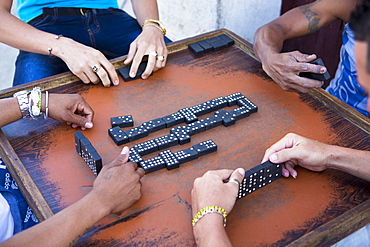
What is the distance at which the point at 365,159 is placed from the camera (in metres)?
1.69

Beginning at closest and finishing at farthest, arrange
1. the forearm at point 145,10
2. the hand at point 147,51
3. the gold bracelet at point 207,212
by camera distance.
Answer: the gold bracelet at point 207,212
the hand at point 147,51
the forearm at point 145,10

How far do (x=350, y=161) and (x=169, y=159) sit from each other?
2.51 ft

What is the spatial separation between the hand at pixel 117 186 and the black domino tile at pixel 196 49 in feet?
3.55

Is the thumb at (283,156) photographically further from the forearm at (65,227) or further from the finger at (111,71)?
the finger at (111,71)

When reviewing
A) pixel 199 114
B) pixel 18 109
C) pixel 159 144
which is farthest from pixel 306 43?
pixel 18 109

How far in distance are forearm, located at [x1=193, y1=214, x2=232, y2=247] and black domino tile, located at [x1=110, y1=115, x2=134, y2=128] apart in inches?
27.4

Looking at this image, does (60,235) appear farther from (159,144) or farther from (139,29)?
(139,29)

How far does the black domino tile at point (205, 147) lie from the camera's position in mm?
1795

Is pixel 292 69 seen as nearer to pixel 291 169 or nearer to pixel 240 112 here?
pixel 240 112

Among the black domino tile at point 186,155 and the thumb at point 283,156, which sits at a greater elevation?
the thumb at point 283,156

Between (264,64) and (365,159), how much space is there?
0.86 m

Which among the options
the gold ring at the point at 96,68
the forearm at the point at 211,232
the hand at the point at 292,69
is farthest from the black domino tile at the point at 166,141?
the hand at the point at 292,69

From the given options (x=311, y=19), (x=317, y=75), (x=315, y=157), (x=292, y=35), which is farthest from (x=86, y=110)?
(x=311, y=19)

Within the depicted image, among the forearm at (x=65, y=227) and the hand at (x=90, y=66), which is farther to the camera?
→ the hand at (x=90, y=66)
